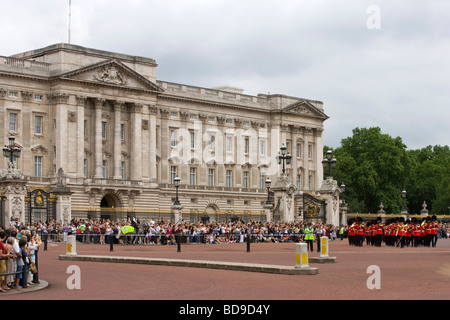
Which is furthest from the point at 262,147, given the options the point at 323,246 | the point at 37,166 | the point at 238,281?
the point at 238,281

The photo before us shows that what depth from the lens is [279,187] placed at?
56438mm

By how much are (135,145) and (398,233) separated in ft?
136

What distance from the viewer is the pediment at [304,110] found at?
4011 inches

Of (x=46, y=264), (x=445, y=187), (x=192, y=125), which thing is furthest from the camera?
(x=445, y=187)

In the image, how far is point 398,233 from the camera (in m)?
47.9

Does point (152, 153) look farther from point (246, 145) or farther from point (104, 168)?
point (246, 145)

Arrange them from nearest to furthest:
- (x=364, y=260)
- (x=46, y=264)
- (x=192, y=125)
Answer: (x=46, y=264), (x=364, y=260), (x=192, y=125)

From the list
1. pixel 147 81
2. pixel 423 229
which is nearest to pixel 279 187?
pixel 423 229

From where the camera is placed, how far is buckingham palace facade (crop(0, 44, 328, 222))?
7744 cm

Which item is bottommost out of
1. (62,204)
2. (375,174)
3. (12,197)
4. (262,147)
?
(62,204)

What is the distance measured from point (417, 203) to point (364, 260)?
9869 centimetres

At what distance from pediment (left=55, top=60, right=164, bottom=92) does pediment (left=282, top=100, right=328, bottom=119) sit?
21.8m

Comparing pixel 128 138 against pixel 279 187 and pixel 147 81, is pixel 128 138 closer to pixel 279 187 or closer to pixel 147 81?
pixel 147 81

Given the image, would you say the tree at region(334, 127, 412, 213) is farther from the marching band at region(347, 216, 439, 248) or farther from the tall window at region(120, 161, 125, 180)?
the marching band at region(347, 216, 439, 248)
